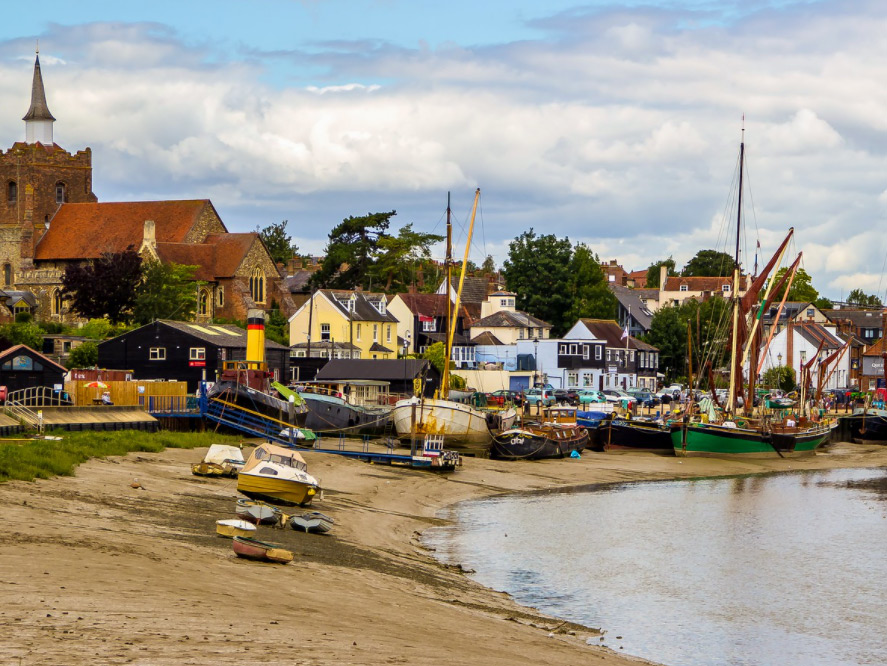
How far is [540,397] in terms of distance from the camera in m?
95.3

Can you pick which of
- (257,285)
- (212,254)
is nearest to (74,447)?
(257,285)

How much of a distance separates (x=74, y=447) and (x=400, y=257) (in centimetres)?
10389

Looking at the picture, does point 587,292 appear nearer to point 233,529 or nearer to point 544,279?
point 544,279

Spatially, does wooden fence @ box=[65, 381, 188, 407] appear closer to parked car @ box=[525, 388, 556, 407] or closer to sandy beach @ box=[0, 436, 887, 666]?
sandy beach @ box=[0, 436, 887, 666]

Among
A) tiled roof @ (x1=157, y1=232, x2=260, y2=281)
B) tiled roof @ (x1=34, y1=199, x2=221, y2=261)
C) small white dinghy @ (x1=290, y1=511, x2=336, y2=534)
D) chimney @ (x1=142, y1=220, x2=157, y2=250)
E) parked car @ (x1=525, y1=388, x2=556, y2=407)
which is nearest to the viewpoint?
small white dinghy @ (x1=290, y1=511, x2=336, y2=534)

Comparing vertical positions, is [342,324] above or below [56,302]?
below

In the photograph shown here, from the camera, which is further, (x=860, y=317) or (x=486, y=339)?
(x=860, y=317)

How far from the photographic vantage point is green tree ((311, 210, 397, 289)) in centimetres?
14075

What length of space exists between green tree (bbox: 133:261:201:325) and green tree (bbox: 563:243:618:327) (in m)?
44.7

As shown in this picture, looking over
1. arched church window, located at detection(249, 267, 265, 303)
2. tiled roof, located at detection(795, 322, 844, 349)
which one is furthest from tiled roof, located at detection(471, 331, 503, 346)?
tiled roof, located at detection(795, 322, 844, 349)

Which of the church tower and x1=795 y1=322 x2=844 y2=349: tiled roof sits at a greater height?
the church tower

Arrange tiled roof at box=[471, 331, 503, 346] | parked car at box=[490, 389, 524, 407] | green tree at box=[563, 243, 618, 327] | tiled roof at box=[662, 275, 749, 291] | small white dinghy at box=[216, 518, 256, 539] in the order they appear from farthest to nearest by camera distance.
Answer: tiled roof at box=[662, 275, 749, 291], green tree at box=[563, 243, 618, 327], tiled roof at box=[471, 331, 503, 346], parked car at box=[490, 389, 524, 407], small white dinghy at box=[216, 518, 256, 539]

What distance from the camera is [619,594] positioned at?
29141 mm

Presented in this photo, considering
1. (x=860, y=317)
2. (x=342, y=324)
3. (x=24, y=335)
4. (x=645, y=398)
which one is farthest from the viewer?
(x=860, y=317)
